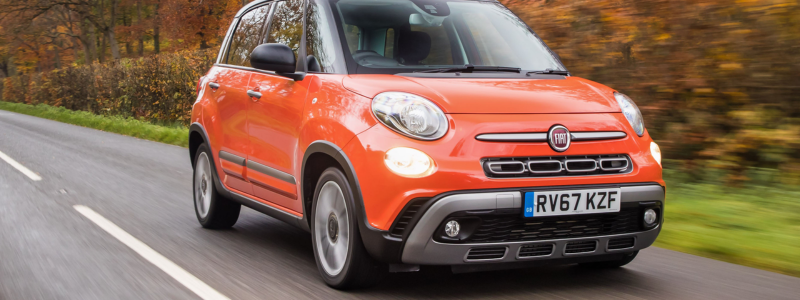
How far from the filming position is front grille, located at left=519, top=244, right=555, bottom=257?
3877 mm

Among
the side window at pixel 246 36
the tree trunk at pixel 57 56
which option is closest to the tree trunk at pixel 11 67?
the tree trunk at pixel 57 56

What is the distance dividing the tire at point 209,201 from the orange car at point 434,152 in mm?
1275

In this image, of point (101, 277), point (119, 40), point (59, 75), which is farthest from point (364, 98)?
point (119, 40)

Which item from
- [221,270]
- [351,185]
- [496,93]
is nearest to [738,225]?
[496,93]

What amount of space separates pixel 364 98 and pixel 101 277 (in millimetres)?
A: 1942

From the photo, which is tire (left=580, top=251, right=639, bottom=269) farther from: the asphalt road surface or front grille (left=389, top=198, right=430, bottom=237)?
front grille (left=389, top=198, right=430, bottom=237)

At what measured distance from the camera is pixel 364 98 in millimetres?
4086

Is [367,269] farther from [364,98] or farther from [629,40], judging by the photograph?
[629,40]

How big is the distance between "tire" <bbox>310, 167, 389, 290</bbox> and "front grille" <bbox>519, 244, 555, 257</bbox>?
728 millimetres

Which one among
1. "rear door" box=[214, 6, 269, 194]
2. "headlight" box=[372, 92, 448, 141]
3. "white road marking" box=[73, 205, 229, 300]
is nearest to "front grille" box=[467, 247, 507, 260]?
"headlight" box=[372, 92, 448, 141]

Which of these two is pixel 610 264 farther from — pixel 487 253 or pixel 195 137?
pixel 195 137

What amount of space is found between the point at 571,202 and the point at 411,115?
85cm

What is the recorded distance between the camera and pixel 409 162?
3768 millimetres

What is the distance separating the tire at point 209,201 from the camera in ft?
20.7
